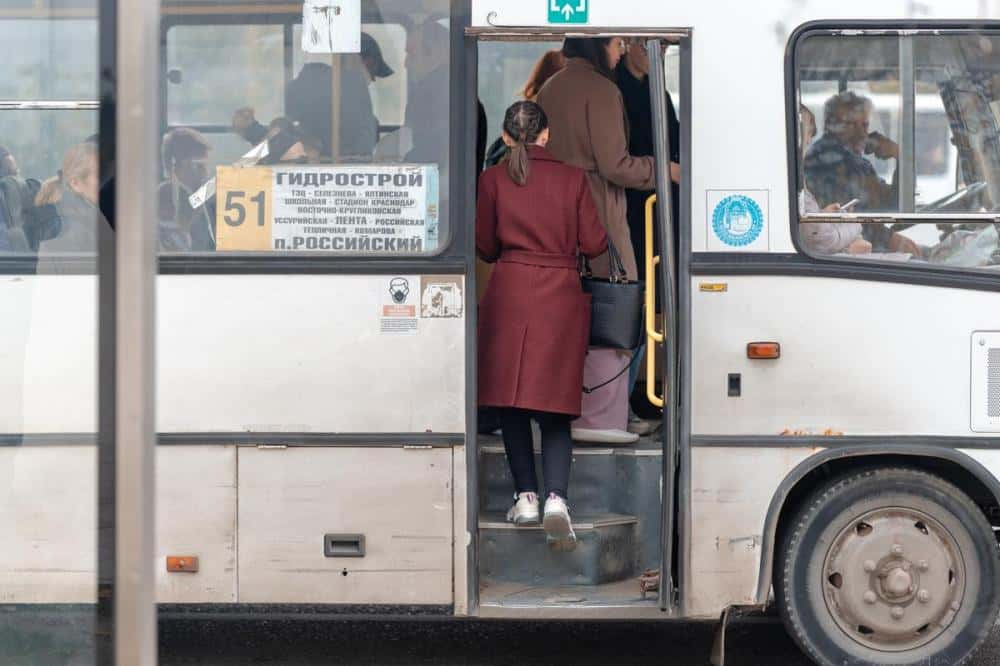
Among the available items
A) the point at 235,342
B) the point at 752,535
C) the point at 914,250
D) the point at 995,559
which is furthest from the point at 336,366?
the point at 995,559

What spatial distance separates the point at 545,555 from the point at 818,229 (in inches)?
63.6

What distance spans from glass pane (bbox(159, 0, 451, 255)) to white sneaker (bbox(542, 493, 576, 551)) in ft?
3.51

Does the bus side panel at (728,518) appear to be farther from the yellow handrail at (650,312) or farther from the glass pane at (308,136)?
the glass pane at (308,136)

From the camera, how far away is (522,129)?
5.97m

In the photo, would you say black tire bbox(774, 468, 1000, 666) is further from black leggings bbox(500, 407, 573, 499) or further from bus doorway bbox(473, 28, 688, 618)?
black leggings bbox(500, 407, 573, 499)

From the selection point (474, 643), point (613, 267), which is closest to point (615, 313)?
point (613, 267)

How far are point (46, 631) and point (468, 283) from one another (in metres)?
2.69

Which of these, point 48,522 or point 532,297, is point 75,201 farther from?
point 532,297

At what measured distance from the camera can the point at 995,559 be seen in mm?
5594

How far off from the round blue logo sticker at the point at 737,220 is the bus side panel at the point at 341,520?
130 centimetres

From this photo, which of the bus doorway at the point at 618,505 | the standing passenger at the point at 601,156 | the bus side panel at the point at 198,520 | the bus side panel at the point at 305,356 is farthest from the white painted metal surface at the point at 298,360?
the standing passenger at the point at 601,156

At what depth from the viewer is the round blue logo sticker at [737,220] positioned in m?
5.54

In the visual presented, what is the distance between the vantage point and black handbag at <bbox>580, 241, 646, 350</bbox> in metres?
6.11

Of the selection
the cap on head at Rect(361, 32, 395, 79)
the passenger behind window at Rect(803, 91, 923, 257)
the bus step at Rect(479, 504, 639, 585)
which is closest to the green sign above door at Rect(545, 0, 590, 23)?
the cap on head at Rect(361, 32, 395, 79)
